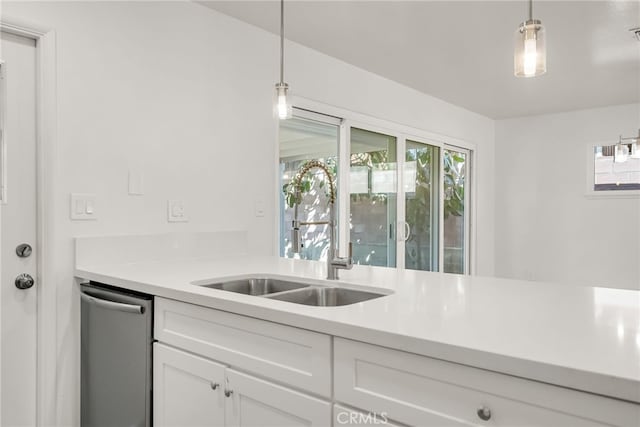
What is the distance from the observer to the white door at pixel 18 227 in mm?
1910

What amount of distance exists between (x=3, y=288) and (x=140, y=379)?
Result: 0.75m

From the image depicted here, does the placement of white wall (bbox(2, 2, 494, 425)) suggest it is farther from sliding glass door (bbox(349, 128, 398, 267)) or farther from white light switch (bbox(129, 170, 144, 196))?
sliding glass door (bbox(349, 128, 398, 267))

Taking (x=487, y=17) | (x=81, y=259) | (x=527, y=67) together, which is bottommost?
(x=81, y=259)

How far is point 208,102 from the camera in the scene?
2639mm

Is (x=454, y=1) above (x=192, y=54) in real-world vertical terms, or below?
above

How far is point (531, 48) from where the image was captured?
4.33ft

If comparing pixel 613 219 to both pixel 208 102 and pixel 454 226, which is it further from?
pixel 208 102

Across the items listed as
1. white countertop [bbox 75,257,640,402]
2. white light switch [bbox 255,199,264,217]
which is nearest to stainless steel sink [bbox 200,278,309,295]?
white countertop [bbox 75,257,640,402]

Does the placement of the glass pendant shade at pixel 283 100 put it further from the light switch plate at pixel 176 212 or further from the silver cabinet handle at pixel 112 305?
the silver cabinet handle at pixel 112 305

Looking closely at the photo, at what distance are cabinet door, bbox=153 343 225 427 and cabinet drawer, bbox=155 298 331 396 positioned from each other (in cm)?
4

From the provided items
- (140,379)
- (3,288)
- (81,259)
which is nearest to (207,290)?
(140,379)

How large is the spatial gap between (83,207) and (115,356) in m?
0.71

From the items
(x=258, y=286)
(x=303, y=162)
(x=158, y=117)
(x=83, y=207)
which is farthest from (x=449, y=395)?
(x=303, y=162)

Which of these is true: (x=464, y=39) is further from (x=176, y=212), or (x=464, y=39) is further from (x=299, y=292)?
(x=299, y=292)
